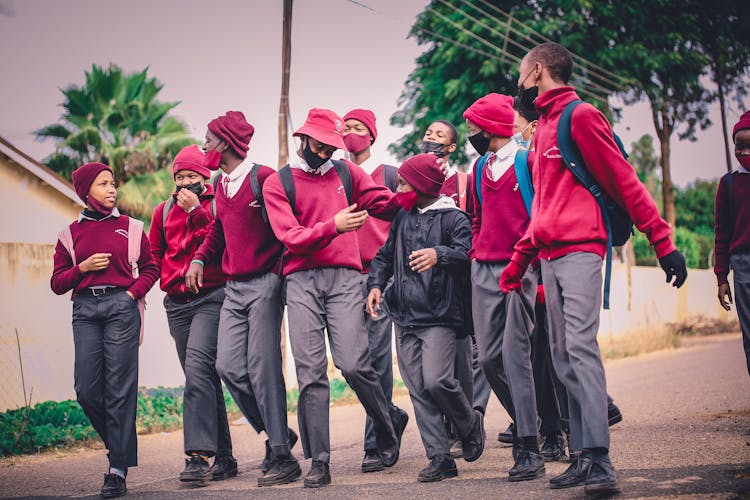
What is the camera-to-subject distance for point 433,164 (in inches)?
245

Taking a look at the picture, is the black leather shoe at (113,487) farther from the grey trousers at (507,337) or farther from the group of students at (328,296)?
the grey trousers at (507,337)

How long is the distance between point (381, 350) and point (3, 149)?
10.0 metres

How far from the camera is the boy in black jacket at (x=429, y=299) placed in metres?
5.87

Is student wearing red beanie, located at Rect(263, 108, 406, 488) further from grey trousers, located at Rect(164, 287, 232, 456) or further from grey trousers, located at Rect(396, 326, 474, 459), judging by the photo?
grey trousers, located at Rect(164, 287, 232, 456)

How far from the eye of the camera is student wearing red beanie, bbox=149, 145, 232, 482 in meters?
6.43

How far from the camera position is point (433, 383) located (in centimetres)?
584

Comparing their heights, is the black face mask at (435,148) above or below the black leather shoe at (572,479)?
above

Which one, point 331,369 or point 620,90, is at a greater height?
point 620,90

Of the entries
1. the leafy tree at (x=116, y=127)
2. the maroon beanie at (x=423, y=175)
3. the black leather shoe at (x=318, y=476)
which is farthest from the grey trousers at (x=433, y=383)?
the leafy tree at (x=116, y=127)

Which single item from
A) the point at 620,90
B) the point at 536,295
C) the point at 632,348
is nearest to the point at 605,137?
the point at 536,295

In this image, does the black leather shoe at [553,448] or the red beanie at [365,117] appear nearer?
the black leather shoe at [553,448]

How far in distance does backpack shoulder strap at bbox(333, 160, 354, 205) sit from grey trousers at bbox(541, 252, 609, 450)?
1709mm

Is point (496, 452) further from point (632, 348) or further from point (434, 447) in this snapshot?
point (632, 348)

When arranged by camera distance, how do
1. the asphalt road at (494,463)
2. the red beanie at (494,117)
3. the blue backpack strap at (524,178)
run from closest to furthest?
the asphalt road at (494,463) < the blue backpack strap at (524,178) < the red beanie at (494,117)
